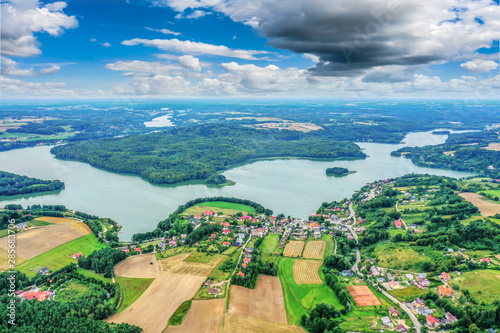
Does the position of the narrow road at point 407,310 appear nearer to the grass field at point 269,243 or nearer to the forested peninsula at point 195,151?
the grass field at point 269,243

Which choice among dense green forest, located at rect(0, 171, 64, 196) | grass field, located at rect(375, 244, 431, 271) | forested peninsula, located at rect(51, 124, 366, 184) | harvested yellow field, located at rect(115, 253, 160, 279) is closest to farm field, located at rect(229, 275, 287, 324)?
harvested yellow field, located at rect(115, 253, 160, 279)

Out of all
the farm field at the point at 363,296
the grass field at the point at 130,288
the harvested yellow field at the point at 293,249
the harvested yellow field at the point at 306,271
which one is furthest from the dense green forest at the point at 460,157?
the grass field at the point at 130,288

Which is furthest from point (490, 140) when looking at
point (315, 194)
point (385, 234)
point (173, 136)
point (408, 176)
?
point (173, 136)

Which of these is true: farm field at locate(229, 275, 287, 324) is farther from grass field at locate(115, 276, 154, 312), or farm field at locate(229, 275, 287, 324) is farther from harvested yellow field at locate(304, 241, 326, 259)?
grass field at locate(115, 276, 154, 312)

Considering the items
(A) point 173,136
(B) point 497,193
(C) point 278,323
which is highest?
(A) point 173,136

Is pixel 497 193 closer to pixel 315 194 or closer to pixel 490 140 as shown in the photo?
pixel 315 194

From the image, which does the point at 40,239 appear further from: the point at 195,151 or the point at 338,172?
the point at 338,172

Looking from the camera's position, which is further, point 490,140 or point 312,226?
point 490,140
